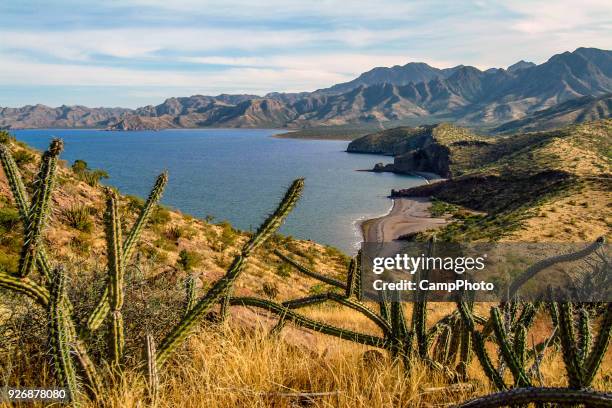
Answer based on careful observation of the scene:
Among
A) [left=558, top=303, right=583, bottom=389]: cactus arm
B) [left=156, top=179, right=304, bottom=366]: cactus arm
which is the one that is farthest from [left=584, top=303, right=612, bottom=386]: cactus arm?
[left=156, top=179, right=304, bottom=366]: cactus arm

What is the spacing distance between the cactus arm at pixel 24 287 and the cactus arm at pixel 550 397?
2.98m

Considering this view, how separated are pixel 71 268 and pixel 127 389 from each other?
8.10 ft

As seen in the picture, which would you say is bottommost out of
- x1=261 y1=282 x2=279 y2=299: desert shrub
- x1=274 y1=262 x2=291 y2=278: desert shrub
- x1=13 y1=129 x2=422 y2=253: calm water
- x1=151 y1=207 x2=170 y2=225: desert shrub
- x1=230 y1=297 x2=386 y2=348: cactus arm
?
x1=13 y1=129 x2=422 y2=253: calm water

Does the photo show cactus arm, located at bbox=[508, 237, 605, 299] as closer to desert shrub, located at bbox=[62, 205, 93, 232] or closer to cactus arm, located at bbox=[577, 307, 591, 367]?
cactus arm, located at bbox=[577, 307, 591, 367]

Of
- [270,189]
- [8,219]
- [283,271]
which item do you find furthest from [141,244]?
[270,189]

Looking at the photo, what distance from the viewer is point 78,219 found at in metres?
16.3

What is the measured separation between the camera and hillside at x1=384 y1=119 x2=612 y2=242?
4478 cm

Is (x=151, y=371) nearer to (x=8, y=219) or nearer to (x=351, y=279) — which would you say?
(x=351, y=279)

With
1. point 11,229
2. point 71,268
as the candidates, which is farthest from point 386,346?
point 11,229

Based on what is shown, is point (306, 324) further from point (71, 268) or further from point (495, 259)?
point (495, 259)

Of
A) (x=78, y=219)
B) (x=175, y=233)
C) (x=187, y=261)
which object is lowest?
(x=187, y=261)

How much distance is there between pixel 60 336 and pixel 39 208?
2.91 feet

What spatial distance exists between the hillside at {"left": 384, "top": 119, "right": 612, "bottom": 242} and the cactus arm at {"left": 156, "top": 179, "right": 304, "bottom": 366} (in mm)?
42620

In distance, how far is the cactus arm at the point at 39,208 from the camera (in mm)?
3002
